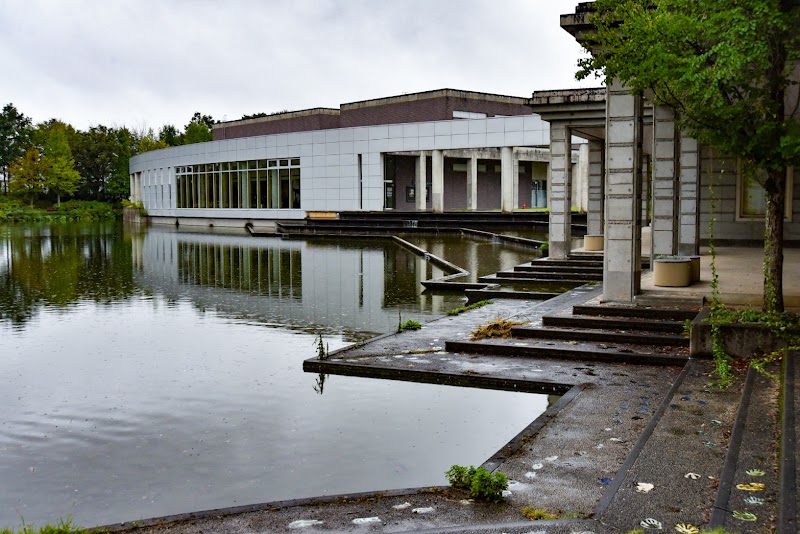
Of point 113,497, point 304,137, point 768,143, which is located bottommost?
point 113,497

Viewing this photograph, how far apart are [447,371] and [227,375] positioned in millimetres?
3079

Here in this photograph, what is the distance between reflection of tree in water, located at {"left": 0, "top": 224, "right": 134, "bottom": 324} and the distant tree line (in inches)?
2013

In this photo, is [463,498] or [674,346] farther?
[674,346]

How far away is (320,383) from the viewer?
1066cm

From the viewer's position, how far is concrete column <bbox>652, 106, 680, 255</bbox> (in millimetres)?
18844

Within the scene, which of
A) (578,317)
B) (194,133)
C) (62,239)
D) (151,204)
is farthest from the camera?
(194,133)

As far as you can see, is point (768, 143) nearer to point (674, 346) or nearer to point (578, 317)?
point (674, 346)

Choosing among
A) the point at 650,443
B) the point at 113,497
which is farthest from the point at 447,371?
the point at 113,497

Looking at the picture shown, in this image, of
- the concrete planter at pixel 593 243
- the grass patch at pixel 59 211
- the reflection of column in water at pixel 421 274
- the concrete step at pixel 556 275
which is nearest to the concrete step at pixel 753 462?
the reflection of column in water at pixel 421 274

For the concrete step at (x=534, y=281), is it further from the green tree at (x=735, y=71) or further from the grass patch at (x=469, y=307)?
the green tree at (x=735, y=71)

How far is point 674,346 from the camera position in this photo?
452 inches

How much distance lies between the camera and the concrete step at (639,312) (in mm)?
12542

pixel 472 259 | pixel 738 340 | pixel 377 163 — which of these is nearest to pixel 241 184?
pixel 377 163

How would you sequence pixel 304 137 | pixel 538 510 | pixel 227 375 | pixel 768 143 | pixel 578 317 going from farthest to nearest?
pixel 304 137 → pixel 578 317 → pixel 227 375 → pixel 768 143 → pixel 538 510
